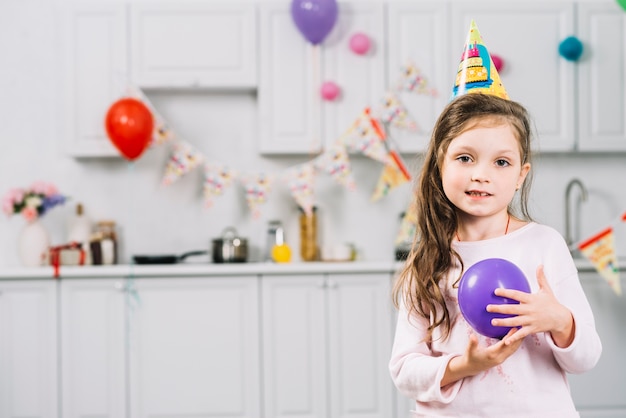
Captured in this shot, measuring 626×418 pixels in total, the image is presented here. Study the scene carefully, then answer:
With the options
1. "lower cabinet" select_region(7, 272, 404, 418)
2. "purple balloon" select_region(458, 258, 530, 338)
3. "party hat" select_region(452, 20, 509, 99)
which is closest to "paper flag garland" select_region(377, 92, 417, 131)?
"lower cabinet" select_region(7, 272, 404, 418)

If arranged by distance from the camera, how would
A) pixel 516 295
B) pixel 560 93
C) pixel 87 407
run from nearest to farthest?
1. pixel 516 295
2. pixel 87 407
3. pixel 560 93

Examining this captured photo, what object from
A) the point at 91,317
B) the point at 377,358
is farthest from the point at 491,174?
the point at 91,317

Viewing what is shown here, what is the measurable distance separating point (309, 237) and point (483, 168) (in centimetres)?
260

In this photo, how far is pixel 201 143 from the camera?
3.89 m

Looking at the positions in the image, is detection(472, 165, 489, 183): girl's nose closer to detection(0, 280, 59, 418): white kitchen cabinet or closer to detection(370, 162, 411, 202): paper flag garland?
detection(370, 162, 411, 202): paper flag garland

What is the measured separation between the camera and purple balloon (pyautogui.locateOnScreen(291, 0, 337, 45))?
3406 mm

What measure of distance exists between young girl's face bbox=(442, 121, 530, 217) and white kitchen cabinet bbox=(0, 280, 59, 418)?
2.61m

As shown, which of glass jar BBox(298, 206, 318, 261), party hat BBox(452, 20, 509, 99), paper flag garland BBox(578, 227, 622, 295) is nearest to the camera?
party hat BBox(452, 20, 509, 99)

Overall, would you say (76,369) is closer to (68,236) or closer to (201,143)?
(68,236)

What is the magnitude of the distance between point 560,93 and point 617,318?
3.59 feet

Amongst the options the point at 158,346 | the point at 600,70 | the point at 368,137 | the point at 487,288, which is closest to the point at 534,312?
the point at 487,288

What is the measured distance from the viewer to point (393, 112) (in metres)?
3.54

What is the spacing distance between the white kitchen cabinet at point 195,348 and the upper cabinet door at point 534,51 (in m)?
1.55

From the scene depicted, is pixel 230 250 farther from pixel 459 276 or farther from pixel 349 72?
pixel 459 276
